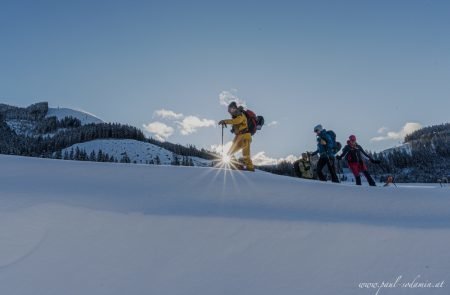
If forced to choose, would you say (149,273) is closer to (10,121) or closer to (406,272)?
(406,272)

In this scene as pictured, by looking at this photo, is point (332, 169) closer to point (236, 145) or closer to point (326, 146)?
point (326, 146)

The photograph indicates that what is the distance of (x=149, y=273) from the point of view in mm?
3615

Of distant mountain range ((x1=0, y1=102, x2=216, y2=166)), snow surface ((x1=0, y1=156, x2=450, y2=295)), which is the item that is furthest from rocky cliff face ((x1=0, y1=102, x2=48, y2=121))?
snow surface ((x1=0, y1=156, x2=450, y2=295))

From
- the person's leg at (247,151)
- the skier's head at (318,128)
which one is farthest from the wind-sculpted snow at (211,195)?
the skier's head at (318,128)

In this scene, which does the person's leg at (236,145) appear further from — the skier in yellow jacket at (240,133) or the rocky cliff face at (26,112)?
the rocky cliff face at (26,112)

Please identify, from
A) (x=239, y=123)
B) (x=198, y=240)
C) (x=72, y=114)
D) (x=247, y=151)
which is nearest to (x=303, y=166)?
(x=247, y=151)

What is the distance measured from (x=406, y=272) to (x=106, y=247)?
3081 mm

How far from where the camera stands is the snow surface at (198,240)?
355cm

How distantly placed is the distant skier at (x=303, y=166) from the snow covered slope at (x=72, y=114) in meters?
164

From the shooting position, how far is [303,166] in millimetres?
12703

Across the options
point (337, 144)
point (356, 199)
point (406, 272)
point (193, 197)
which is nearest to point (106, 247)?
point (193, 197)

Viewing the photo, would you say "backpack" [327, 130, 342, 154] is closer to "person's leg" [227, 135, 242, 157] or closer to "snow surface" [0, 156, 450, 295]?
"person's leg" [227, 135, 242, 157]

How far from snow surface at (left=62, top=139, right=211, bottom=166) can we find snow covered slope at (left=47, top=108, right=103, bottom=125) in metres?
47.0

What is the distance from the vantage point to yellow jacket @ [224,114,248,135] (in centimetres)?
997
